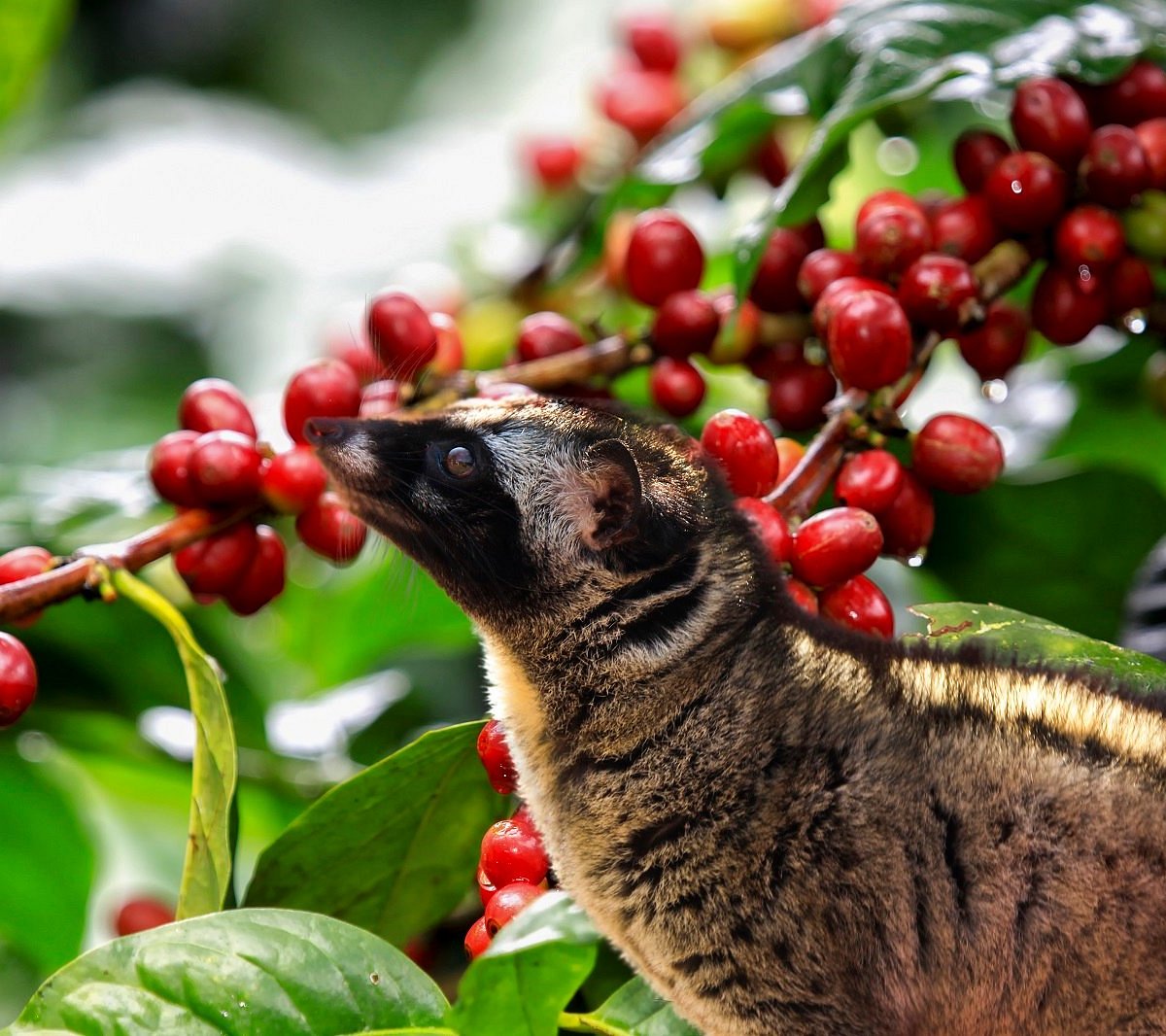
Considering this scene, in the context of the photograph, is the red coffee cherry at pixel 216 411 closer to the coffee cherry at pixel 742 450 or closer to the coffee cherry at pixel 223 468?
the coffee cherry at pixel 223 468

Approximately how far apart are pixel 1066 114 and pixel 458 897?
0.86m

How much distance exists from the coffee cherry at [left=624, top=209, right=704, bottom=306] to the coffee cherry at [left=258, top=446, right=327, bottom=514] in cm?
37

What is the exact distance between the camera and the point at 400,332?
51.3 inches

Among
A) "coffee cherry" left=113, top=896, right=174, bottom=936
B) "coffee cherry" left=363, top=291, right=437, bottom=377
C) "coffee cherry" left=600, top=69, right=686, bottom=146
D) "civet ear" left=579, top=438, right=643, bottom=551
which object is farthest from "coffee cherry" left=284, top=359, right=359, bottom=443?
"coffee cherry" left=600, top=69, right=686, bottom=146

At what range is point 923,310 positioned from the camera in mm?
1200

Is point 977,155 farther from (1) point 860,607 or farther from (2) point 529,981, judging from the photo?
(2) point 529,981

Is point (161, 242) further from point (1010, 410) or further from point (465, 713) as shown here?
point (1010, 410)

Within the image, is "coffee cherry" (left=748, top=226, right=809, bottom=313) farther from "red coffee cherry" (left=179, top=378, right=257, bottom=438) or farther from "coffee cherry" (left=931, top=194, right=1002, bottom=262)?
"red coffee cherry" (left=179, top=378, right=257, bottom=438)

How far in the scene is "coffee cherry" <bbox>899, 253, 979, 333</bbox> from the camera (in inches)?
46.7

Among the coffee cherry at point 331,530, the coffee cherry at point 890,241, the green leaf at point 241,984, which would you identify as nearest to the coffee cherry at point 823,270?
the coffee cherry at point 890,241

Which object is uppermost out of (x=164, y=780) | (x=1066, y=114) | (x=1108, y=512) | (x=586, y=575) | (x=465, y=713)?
(x=1066, y=114)

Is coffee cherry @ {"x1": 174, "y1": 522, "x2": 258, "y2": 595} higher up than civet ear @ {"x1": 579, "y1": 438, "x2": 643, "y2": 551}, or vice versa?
civet ear @ {"x1": 579, "y1": 438, "x2": 643, "y2": 551}

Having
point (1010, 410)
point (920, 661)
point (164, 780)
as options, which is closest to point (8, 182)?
point (164, 780)

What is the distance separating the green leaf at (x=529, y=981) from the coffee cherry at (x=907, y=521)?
0.44m
